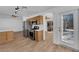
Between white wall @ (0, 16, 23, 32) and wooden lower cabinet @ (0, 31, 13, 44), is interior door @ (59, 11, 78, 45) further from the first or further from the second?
wooden lower cabinet @ (0, 31, 13, 44)

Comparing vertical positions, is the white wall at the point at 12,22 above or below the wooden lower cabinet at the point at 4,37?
above

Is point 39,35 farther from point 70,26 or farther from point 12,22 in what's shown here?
point 12,22

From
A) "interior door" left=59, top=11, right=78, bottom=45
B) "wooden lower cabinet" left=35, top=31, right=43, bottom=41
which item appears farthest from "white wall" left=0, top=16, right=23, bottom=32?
"wooden lower cabinet" left=35, top=31, right=43, bottom=41

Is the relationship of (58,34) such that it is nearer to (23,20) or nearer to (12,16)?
(23,20)

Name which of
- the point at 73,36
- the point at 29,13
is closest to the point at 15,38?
the point at 29,13

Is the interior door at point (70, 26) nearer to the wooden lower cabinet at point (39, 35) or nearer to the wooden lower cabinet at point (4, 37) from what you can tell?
the wooden lower cabinet at point (39, 35)

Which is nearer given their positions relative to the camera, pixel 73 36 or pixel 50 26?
pixel 73 36

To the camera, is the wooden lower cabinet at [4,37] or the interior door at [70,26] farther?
the wooden lower cabinet at [4,37]

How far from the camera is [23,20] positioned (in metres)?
3.98

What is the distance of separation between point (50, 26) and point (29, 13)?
56.9 inches

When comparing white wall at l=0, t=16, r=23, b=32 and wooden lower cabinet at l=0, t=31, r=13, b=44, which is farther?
wooden lower cabinet at l=0, t=31, r=13, b=44

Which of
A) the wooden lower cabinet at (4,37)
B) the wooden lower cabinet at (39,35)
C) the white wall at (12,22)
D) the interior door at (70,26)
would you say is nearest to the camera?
the white wall at (12,22)

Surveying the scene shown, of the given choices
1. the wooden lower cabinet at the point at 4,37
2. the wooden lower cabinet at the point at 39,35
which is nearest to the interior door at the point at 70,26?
the wooden lower cabinet at the point at 39,35

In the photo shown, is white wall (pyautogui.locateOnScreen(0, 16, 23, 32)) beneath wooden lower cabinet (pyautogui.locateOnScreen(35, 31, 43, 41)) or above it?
above
